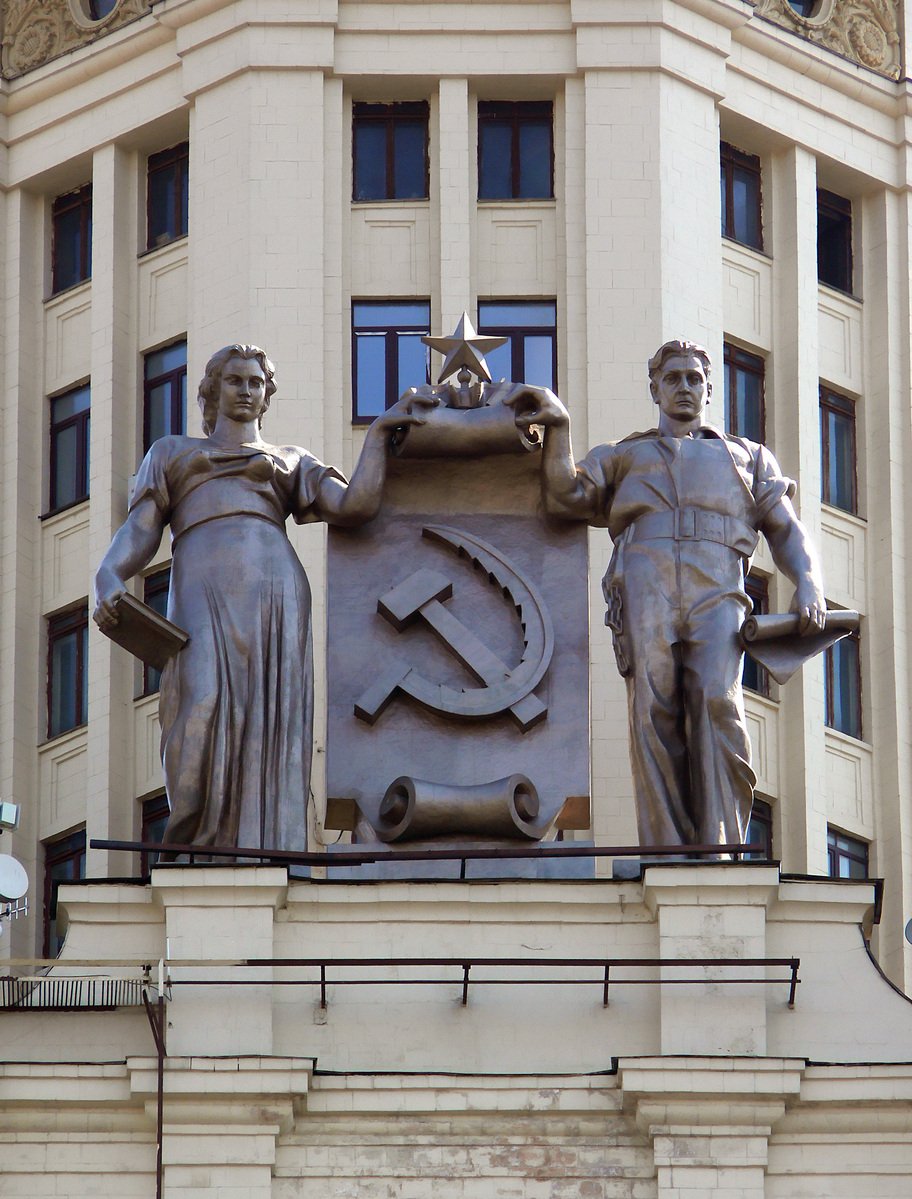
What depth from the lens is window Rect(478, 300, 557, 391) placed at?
40.3m

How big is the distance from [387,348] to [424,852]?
1326 centimetres

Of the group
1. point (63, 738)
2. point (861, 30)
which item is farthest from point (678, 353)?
point (861, 30)

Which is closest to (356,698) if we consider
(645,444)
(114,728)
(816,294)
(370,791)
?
(370,791)

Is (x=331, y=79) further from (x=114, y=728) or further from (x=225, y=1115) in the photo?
(x=225, y=1115)

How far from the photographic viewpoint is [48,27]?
4328cm

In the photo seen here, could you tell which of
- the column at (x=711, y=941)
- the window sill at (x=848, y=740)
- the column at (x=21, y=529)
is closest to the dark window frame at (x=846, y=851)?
the window sill at (x=848, y=740)

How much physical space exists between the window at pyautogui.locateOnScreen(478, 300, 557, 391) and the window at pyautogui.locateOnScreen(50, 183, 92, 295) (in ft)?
14.1

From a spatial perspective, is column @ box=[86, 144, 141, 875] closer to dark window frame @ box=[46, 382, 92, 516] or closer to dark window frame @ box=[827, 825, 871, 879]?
dark window frame @ box=[46, 382, 92, 516]

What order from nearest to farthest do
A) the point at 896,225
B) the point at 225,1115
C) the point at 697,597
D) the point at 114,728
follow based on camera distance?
the point at 225,1115, the point at 697,597, the point at 114,728, the point at 896,225

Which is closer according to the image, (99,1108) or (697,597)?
(99,1108)

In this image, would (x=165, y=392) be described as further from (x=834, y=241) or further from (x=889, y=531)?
(x=889, y=531)

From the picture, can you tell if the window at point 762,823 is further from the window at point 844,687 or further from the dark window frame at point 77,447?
the dark window frame at point 77,447

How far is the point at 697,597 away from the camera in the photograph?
28.7 metres

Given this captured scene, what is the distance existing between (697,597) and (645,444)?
118 centimetres
